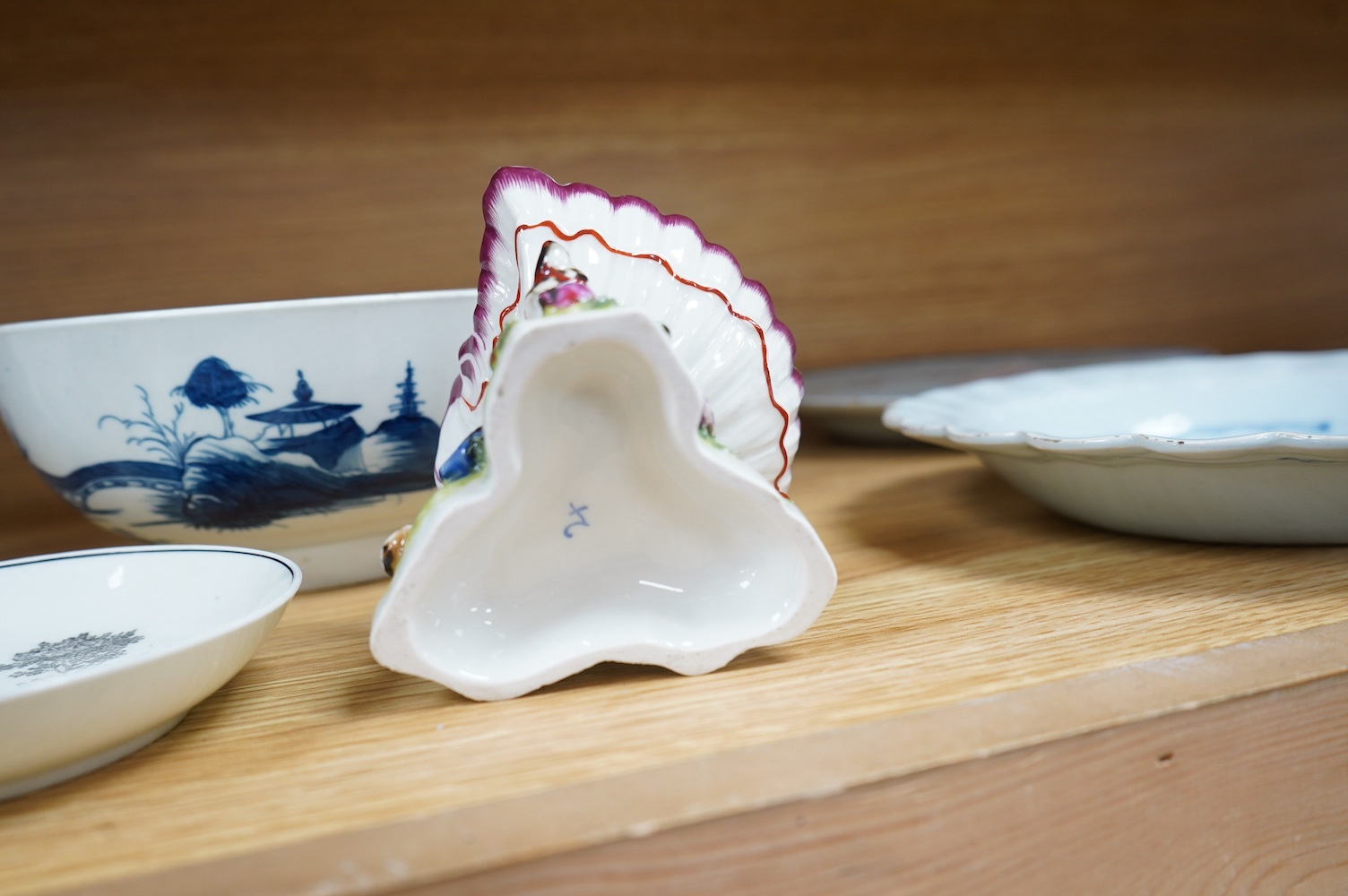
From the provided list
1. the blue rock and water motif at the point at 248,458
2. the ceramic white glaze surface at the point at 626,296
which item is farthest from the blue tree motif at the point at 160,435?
the ceramic white glaze surface at the point at 626,296

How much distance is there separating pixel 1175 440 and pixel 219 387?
374 millimetres

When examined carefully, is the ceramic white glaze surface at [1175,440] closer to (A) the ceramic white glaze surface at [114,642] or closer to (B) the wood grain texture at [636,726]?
(B) the wood grain texture at [636,726]

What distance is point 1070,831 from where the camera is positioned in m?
0.26

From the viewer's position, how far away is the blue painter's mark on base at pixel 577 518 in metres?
0.31

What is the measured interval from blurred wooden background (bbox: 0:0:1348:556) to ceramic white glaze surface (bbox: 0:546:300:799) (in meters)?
0.25

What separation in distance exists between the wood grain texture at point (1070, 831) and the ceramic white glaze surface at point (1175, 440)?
0.33ft

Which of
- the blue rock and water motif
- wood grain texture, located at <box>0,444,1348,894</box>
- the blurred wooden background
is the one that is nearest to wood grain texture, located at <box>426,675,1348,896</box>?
wood grain texture, located at <box>0,444,1348,894</box>

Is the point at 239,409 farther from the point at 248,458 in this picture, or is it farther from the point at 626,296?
the point at 626,296

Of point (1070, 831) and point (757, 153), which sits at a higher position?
point (757, 153)

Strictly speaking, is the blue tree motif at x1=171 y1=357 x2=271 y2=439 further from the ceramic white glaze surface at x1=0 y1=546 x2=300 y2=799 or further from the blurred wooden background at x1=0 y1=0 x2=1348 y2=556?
the blurred wooden background at x1=0 y1=0 x2=1348 y2=556

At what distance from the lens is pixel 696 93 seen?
2.63ft

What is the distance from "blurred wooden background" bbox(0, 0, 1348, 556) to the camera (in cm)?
66

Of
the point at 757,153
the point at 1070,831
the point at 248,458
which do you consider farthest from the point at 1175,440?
the point at 757,153

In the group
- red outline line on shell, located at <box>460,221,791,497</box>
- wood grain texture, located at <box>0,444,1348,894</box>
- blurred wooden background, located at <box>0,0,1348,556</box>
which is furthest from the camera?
blurred wooden background, located at <box>0,0,1348,556</box>
